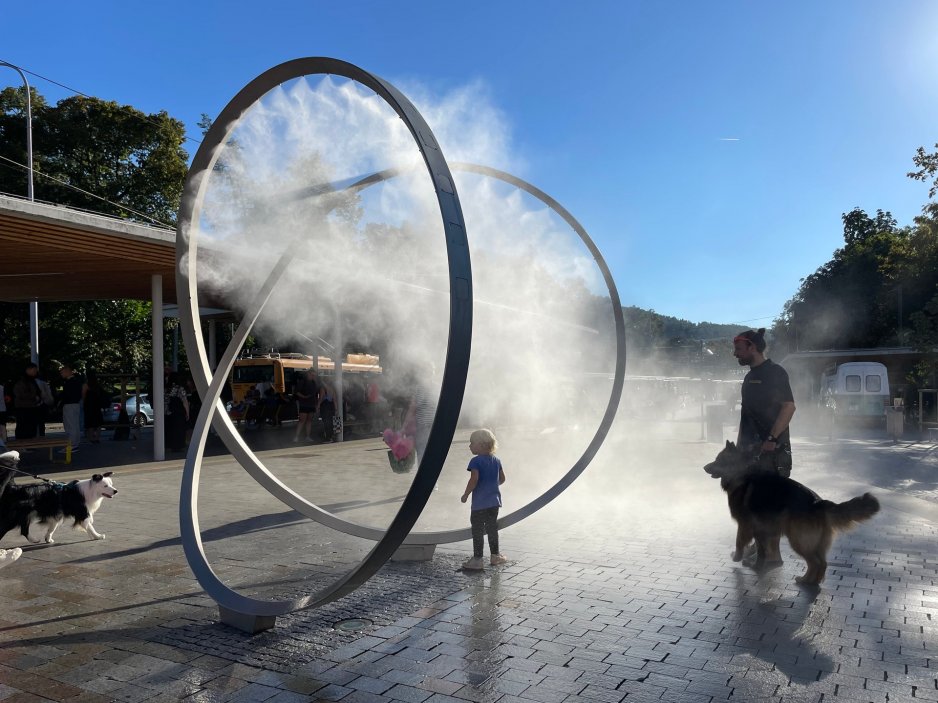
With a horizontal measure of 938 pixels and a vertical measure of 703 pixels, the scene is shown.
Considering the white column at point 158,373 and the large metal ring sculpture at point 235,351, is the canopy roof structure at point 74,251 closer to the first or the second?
the white column at point 158,373

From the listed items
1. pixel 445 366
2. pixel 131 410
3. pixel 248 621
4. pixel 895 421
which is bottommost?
pixel 895 421

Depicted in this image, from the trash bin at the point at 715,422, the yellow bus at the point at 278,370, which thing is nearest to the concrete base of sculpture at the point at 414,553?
the trash bin at the point at 715,422

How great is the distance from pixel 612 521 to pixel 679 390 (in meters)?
40.0

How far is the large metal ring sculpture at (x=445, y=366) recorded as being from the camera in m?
3.35

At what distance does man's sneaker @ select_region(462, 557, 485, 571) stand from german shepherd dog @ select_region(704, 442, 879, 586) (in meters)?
2.00

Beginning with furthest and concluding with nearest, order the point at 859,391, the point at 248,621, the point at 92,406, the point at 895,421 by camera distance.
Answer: the point at 859,391 → the point at 895,421 → the point at 92,406 → the point at 248,621

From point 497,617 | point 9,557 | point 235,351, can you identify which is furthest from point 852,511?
point 9,557

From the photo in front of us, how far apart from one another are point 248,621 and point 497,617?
4.88 feet

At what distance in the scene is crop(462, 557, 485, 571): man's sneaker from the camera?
548 centimetres

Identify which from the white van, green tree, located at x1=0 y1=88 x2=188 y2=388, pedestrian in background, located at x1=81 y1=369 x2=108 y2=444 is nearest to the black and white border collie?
pedestrian in background, located at x1=81 y1=369 x2=108 y2=444

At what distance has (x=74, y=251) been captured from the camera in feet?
37.4

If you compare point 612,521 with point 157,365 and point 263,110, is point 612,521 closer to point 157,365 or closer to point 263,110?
point 263,110

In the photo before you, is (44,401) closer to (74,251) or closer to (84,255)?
(84,255)

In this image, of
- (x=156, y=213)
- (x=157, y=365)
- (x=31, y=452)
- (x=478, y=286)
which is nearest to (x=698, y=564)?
(x=478, y=286)
